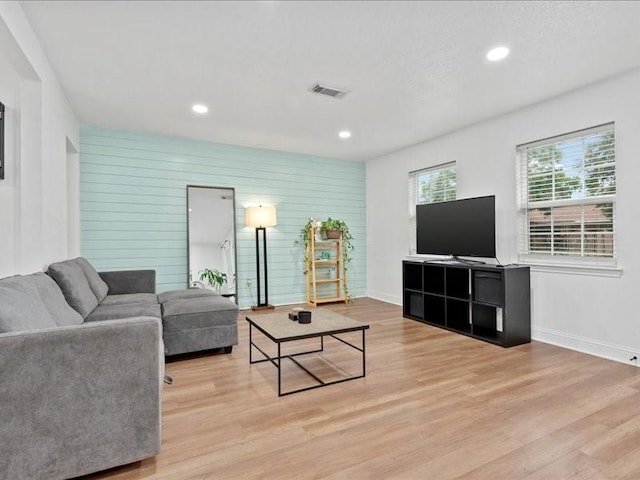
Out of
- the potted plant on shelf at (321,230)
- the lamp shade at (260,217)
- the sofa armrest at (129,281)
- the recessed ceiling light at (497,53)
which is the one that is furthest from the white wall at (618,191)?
the sofa armrest at (129,281)

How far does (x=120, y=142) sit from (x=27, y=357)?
393cm

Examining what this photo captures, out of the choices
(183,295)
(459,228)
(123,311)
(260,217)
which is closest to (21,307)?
(123,311)

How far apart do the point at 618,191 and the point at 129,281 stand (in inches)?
194

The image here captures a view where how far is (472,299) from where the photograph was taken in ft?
12.9

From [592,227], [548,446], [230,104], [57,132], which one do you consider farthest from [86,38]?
[592,227]

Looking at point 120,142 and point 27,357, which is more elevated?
point 120,142

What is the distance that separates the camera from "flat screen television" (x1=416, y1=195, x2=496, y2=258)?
3869 mm

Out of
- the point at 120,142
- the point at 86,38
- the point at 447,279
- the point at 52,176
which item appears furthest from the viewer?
the point at 120,142

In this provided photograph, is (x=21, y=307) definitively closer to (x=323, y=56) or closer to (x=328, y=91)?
(x=323, y=56)

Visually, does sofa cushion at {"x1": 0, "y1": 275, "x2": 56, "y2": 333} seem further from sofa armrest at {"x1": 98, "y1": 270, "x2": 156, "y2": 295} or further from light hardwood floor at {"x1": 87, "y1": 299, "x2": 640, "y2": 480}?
sofa armrest at {"x1": 98, "y1": 270, "x2": 156, "y2": 295}

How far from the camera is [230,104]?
12.4 feet

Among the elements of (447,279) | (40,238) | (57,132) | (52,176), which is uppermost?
(57,132)

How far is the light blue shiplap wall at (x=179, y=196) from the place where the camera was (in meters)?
4.58

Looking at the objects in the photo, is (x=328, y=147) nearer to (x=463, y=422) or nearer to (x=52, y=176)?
(x=52, y=176)
